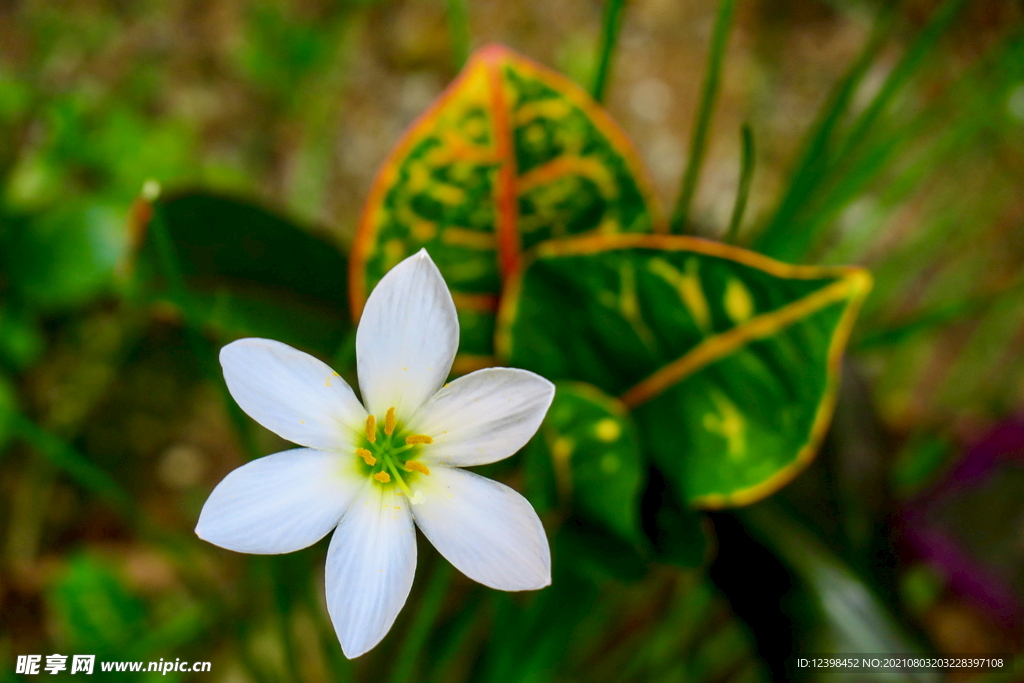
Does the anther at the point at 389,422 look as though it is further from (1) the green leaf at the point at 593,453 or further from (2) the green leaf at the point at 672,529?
(2) the green leaf at the point at 672,529

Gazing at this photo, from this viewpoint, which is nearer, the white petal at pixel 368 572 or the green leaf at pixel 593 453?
the white petal at pixel 368 572

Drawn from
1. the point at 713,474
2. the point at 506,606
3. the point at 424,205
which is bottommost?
the point at 506,606

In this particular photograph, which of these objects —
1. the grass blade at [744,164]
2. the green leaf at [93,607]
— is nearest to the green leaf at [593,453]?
the grass blade at [744,164]

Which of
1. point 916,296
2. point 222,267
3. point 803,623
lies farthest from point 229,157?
point 916,296

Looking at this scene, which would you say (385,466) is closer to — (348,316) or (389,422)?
(389,422)

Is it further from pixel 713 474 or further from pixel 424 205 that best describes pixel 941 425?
pixel 424 205

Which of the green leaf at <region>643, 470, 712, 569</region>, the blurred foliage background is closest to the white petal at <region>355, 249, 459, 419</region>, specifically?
the blurred foliage background

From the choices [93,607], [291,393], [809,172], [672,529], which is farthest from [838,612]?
[93,607]
